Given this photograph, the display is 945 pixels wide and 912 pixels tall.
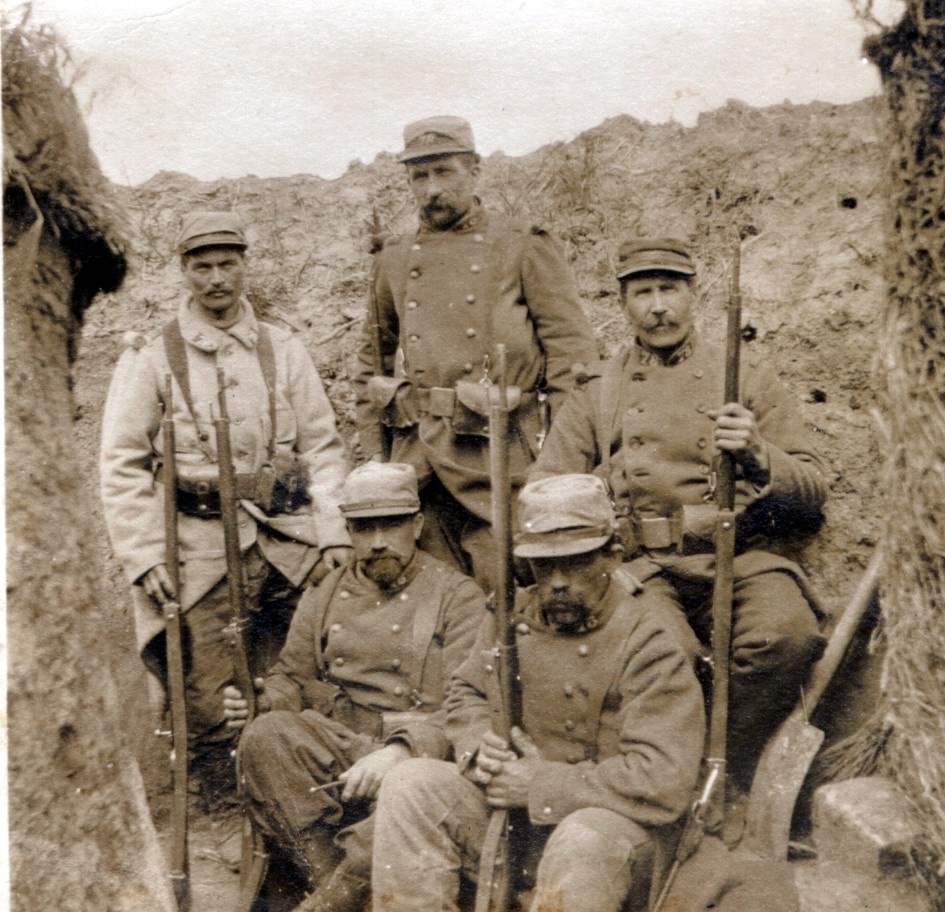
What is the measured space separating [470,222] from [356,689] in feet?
5.35

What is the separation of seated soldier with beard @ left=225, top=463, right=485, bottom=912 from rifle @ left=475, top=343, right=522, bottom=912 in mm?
299

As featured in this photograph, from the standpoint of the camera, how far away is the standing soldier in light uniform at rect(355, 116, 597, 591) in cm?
473

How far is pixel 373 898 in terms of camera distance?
410cm

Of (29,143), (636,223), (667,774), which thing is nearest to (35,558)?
(29,143)

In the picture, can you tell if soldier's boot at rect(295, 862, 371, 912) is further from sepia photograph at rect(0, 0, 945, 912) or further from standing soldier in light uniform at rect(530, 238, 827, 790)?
standing soldier in light uniform at rect(530, 238, 827, 790)

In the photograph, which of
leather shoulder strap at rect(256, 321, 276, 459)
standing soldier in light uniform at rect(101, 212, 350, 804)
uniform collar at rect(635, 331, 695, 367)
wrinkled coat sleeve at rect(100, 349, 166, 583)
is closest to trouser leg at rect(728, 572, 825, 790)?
uniform collar at rect(635, 331, 695, 367)

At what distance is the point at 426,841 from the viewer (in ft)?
13.2

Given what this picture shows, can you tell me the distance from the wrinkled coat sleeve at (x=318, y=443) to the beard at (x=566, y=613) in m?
0.99

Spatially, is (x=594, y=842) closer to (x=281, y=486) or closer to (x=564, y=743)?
(x=564, y=743)

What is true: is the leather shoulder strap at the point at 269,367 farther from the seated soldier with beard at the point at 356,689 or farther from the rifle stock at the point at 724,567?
the rifle stock at the point at 724,567

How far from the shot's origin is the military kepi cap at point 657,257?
4.44m

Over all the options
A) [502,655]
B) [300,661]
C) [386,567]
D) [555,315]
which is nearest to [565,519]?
[502,655]

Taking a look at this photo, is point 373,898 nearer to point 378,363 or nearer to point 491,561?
point 491,561

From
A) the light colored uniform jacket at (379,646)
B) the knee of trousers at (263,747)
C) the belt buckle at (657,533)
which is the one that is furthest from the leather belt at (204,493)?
the belt buckle at (657,533)
